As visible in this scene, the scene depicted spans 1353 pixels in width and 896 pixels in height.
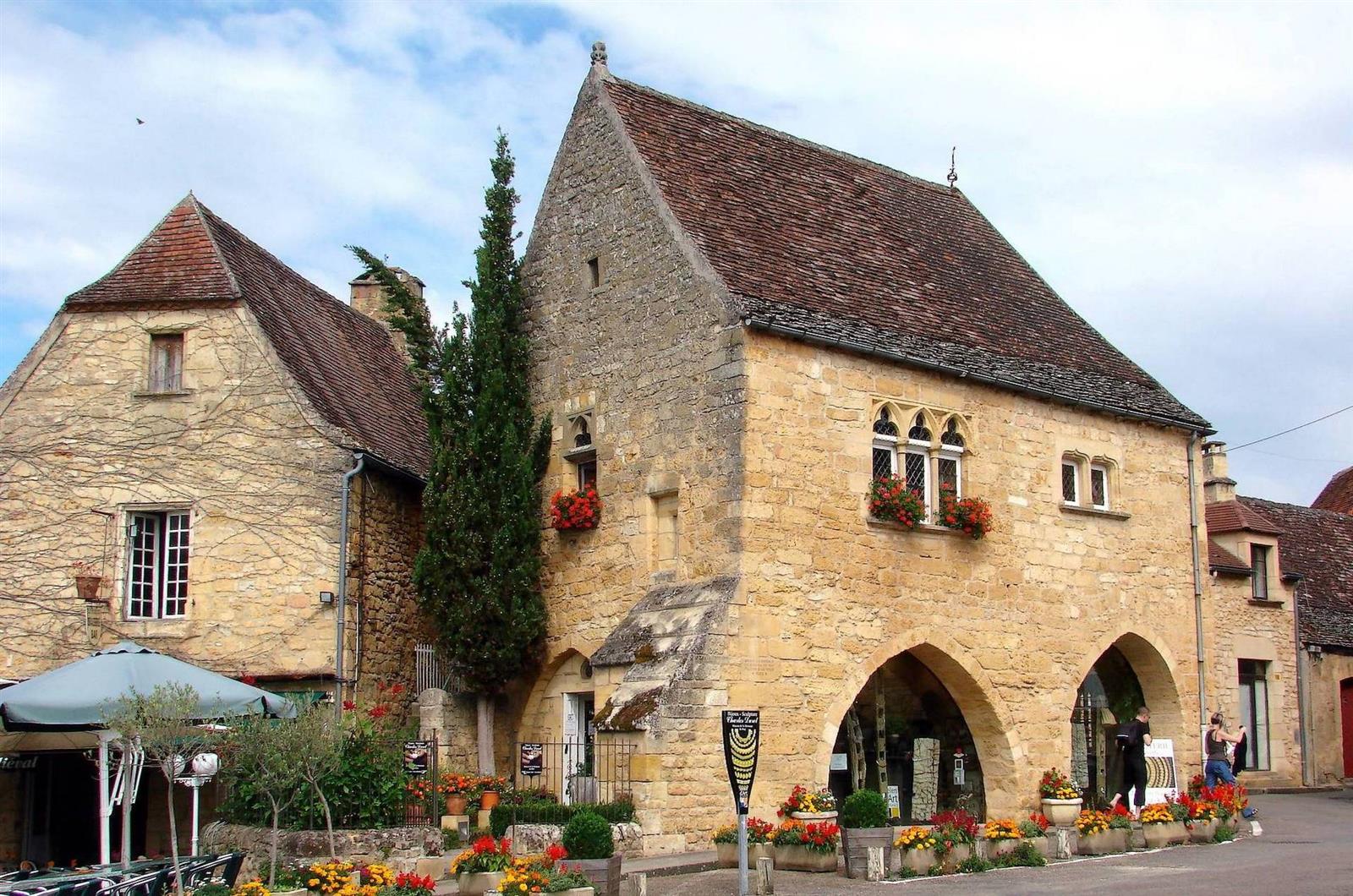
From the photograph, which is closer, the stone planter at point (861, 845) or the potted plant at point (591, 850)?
the potted plant at point (591, 850)

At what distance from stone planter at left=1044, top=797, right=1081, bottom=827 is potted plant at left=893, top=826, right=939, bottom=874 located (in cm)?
498

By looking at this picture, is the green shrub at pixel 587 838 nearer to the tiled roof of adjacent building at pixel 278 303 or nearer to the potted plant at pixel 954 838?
the potted plant at pixel 954 838

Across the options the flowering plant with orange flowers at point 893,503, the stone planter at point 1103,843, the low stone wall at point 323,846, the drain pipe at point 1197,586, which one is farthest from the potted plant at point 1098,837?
the low stone wall at point 323,846

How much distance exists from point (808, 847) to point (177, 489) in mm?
9557

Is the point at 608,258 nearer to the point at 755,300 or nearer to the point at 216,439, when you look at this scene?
the point at 755,300

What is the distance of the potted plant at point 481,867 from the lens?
12.9 metres

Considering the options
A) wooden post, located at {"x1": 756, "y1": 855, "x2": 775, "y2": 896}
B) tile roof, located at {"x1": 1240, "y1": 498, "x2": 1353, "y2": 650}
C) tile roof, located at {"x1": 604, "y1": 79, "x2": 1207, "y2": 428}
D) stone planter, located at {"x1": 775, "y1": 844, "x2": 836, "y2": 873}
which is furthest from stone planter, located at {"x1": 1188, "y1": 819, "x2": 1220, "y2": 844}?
tile roof, located at {"x1": 1240, "y1": 498, "x2": 1353, "y2": 650}

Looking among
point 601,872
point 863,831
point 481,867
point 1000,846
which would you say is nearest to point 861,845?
point 863,831

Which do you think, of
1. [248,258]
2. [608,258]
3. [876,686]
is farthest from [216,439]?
[876,686]

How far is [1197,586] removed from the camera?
21531mm

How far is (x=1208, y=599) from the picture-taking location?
21.9 m

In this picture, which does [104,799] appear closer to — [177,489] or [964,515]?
[177,489]

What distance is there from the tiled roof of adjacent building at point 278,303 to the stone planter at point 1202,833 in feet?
35.4

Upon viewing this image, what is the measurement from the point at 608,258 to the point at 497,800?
695 centimetres
